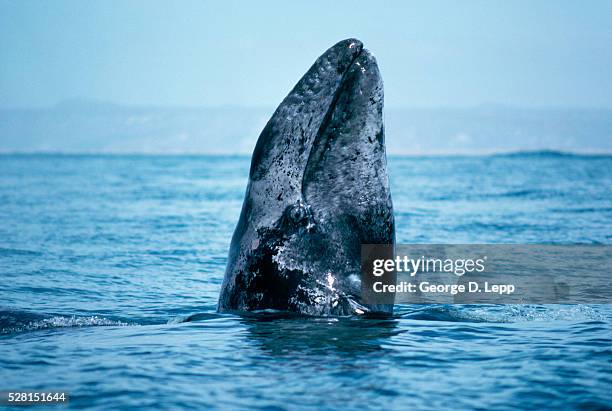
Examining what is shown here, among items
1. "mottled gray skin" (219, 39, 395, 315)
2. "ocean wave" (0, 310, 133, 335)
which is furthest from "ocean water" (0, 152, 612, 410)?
"mottled gray skin" (219, 39, 395, 315)

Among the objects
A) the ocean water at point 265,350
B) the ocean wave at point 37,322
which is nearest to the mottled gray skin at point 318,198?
the ocean water at point 265,350

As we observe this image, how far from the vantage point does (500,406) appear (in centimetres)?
498

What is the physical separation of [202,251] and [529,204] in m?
13.7

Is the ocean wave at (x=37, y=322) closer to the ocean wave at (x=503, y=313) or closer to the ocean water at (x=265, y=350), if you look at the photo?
the ocean water at (x=265, y=350)

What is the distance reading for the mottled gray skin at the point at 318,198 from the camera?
6.96m

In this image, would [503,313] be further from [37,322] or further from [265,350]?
[37,322]

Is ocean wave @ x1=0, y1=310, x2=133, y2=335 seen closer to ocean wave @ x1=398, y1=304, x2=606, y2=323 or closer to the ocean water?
the ocean water

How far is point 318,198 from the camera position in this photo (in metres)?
7.15

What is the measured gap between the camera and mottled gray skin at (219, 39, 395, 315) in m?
6.96

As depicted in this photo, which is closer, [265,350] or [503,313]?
[265,350]

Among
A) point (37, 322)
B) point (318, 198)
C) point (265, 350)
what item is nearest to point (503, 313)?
point (318, 198)

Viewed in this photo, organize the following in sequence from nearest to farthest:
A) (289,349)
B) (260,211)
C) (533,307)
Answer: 1. (289,349)
2. (260,211)
3. (533,307)

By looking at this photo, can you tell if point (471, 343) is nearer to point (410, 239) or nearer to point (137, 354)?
point (137, 354)

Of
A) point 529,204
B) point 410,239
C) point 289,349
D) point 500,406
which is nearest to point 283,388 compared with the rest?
point 289,349
